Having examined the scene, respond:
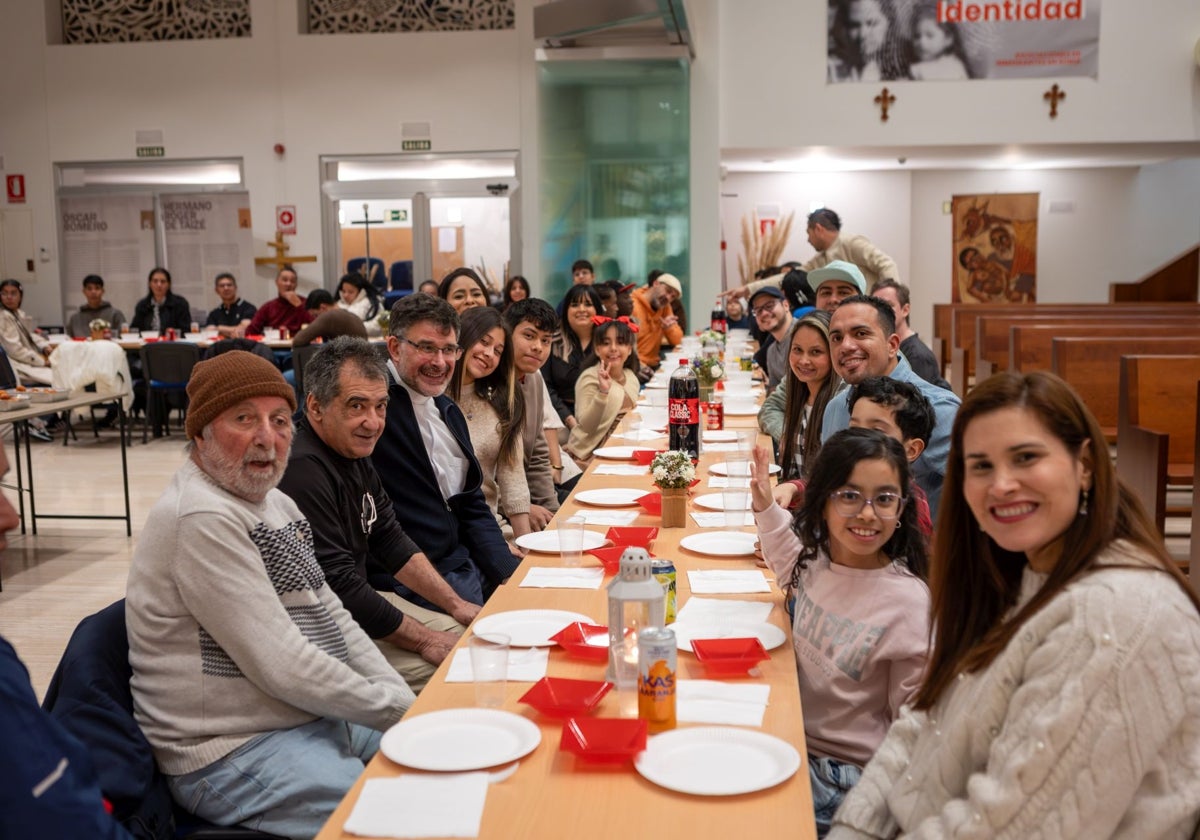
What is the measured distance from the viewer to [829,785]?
2.12m

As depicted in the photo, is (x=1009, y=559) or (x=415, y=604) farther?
(x=415, y=604)

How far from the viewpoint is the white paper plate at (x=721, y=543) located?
2871 mm

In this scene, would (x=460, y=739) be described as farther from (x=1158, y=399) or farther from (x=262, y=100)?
(x=262, y=100)

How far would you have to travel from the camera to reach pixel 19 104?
1284 cm

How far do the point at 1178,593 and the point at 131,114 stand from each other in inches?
527

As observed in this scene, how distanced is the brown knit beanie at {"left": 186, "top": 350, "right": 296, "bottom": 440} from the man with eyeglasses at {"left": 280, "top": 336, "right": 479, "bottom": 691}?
496 mm

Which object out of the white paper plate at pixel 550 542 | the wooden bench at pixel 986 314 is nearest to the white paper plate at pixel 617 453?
the white paper plate at pixel 550 542

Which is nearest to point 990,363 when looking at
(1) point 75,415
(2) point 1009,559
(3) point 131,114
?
(2) point 1009,559

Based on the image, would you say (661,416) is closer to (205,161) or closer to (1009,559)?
(1009,559)

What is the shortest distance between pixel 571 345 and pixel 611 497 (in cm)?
284

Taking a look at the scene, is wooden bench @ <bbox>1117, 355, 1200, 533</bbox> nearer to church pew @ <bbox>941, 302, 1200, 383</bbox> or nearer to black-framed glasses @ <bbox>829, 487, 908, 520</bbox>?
black-framed glasses @ <bbox>829, 487, 908, 520</bbox>

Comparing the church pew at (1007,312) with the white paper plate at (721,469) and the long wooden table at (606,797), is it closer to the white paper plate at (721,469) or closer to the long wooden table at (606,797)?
the white paper plate at (721,469)

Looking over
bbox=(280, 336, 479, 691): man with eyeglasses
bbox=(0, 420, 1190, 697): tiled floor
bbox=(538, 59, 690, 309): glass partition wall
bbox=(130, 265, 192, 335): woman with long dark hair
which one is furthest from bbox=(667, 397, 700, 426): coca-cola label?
bbox=(130, 265, 192, 335): woman with long dark hair

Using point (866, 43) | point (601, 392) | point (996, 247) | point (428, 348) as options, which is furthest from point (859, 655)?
point (996, 247)
